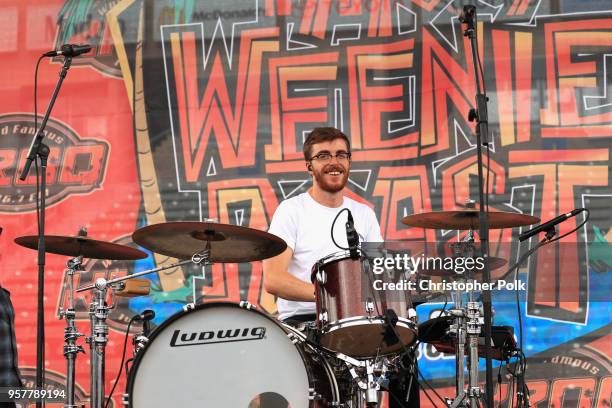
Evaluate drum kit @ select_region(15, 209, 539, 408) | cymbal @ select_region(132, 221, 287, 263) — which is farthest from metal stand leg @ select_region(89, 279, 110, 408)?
drum kit @ select_region(15, 209, 539, 408)

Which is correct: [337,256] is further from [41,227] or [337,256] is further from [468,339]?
[41,227]

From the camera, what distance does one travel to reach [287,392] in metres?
3.96

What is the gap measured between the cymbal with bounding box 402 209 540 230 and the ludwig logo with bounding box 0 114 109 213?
2.33 metres

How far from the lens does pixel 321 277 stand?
410 cm

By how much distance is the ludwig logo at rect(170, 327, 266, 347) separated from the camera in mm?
4008

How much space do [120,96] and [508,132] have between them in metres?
2.44

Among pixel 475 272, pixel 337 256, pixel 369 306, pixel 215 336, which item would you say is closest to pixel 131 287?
pixel 215 336

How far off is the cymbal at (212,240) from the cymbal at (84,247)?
0.71 meters

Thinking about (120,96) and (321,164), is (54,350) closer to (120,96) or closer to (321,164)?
(120,96)

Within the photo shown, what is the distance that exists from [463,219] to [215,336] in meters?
1.42

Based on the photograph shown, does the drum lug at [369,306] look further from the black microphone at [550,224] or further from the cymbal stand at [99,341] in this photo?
the cymbal stand at [99,341]

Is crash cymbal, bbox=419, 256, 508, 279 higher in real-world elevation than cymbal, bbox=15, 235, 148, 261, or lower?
lower

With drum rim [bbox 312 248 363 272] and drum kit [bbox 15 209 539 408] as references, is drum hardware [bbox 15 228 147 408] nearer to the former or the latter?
drum kit [bbox 15 209 539 408]

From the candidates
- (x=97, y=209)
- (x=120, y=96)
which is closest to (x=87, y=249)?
(x=97, y=209)
